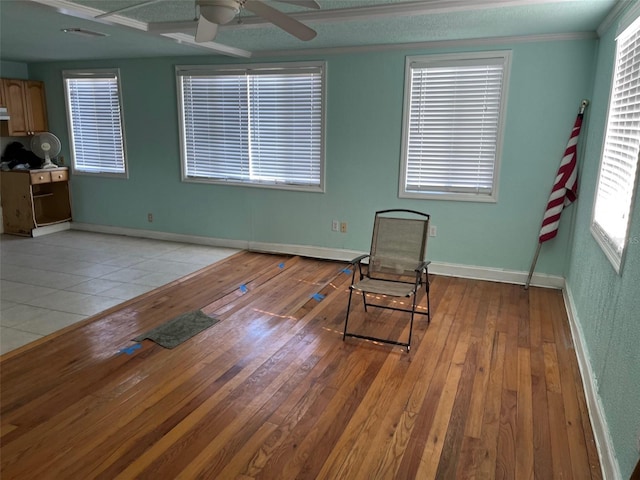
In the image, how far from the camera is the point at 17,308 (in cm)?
390

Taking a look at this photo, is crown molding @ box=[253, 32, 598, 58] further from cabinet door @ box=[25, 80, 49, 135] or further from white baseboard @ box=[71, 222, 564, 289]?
cabinet door @ box=[25, 80, 49, 135]

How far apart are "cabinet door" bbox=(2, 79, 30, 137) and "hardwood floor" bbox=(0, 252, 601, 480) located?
13.3 ft

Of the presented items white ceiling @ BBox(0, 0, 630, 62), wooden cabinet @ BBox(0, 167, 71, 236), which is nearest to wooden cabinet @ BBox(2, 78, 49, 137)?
wooden cabinet @ BBox(0, 167, 71, 236)

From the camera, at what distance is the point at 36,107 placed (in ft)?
21.8

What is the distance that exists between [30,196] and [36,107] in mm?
1363

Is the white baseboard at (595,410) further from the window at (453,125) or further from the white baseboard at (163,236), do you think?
the white baseboard at (163,236)

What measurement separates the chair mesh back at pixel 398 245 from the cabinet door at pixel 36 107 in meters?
5.50

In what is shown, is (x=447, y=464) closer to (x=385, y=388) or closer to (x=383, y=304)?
(x=385, y=388)

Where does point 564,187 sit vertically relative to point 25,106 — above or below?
below

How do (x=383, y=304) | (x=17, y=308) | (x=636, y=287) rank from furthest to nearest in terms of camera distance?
(x=383, y=304), (x=17, y=308), (x=636, y=287)

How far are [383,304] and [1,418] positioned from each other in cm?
285

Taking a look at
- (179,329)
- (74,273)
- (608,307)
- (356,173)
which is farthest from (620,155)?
(74,273)

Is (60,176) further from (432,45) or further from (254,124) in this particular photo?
(432,45)

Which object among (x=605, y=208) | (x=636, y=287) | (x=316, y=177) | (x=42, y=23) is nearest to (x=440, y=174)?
(x=316, y=177)
